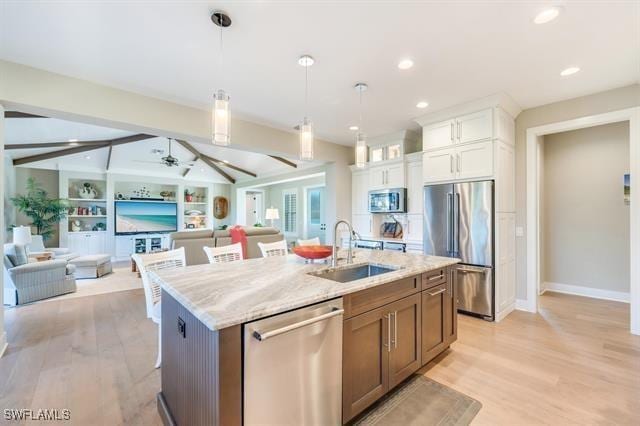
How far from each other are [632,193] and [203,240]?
19.3 feet

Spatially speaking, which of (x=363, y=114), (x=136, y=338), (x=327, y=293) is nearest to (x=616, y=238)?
(x=363, y=114)

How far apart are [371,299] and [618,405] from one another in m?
1.91

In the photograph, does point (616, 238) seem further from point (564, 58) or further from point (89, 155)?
point (89, 155)

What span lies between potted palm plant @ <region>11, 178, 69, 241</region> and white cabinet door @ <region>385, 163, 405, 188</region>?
25.5 feet

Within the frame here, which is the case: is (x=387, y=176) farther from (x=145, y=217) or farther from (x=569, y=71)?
(x=145, y=217)

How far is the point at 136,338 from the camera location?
2.97 meters

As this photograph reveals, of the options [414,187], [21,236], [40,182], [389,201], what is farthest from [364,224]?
[40,182]

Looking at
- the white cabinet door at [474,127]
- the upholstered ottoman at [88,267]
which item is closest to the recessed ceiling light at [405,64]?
the white cabinet door at [474,127]

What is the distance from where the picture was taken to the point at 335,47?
7.88ft

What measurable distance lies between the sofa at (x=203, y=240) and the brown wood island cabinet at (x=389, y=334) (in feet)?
12.5

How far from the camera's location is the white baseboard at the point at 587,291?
4.07 meters

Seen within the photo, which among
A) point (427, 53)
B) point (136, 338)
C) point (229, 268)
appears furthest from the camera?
point (136, 338)

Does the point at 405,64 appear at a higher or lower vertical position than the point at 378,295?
higher

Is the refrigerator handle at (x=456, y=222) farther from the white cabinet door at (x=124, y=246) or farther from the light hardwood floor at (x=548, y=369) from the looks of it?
the white cabinet door at (x=124, y=246)
